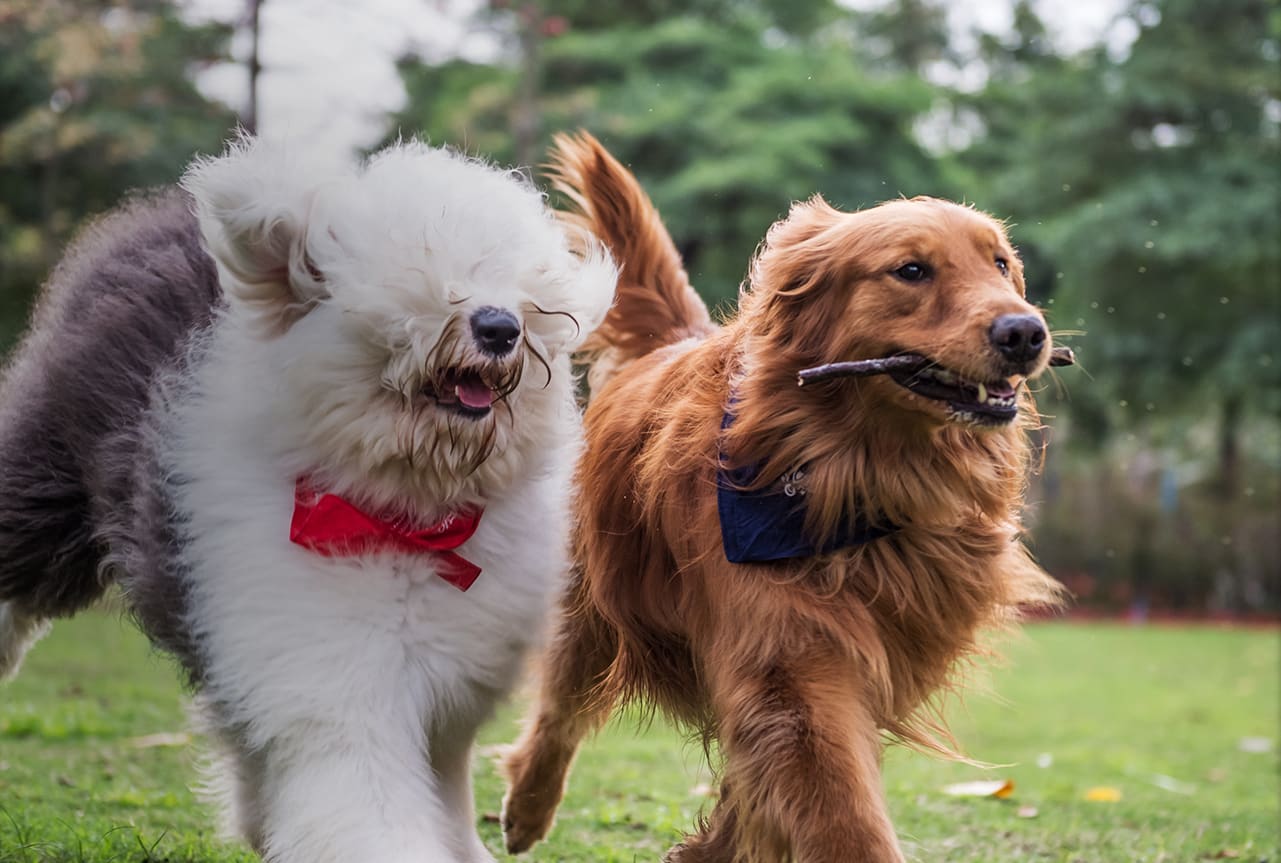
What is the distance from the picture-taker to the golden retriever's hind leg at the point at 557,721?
174 inches

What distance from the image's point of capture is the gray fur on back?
377 centimetres

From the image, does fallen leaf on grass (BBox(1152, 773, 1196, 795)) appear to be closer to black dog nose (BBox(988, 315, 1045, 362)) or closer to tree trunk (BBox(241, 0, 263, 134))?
black dog nose (BBox(988, 315, 1045, 362))

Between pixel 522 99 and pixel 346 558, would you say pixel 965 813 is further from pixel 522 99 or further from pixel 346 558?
pixel 522 99

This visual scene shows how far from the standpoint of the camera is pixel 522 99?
16.6 m

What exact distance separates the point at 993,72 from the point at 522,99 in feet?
57.9

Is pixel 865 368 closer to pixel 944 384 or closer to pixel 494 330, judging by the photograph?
pixel 944 384

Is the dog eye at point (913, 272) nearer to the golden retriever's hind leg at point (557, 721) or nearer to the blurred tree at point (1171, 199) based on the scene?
the golden retriever's hind leg at point (557, 721)

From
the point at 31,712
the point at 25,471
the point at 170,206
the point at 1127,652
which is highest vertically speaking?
the point at 170,206

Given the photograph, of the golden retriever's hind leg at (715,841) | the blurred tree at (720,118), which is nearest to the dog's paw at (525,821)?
the golden retriever's hind leg at (715,841)

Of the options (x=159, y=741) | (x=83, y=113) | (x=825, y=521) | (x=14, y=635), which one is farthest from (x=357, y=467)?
(x=83, y=113)

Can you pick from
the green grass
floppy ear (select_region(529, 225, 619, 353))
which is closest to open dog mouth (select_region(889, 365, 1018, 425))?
floppy ear (select_region(529, 225, 619, 353))

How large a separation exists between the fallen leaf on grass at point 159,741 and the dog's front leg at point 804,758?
12.8 ft

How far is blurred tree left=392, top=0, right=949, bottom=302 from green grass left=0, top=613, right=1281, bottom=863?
10.5m

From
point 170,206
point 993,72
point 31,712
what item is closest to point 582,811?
point 170,206
